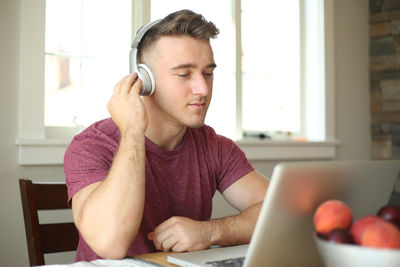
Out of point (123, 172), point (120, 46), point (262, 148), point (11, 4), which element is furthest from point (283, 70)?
point (123, 172)

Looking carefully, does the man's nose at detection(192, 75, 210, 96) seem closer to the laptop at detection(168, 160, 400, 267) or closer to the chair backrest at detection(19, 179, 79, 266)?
the chair backrest at detection(19, 179, 79, 266)

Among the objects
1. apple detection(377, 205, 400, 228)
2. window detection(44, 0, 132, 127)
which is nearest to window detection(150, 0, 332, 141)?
window detection(44, 0, 132, 127)

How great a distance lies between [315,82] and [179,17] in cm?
195

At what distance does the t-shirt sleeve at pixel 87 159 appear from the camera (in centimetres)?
132

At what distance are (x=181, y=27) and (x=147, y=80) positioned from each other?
0.69ft

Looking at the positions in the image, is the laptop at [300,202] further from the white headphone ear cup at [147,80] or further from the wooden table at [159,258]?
the white headphone ear cup at [147,80]

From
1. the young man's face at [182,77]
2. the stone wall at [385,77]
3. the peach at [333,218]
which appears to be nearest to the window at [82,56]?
the young man's face at [182,77]

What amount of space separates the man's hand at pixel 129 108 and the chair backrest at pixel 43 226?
0.30m

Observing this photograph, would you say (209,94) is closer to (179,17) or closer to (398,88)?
(179,17)

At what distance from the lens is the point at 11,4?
207cm

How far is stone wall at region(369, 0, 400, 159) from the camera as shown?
3.40 metres

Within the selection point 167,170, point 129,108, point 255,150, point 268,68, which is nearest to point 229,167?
point 167,170

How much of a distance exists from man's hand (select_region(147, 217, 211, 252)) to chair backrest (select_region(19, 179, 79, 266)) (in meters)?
0.36

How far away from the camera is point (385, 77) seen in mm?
3502
